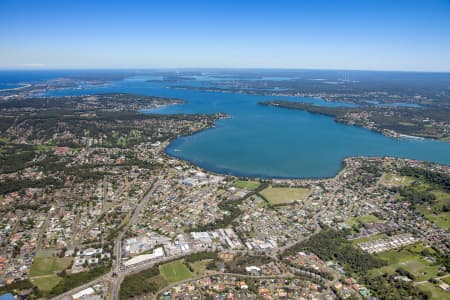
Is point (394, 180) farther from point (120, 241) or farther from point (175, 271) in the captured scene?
point (120, 241)

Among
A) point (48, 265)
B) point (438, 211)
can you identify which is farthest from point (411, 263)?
point (48, 265)

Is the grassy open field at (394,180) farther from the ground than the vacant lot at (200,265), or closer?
farther from the ground

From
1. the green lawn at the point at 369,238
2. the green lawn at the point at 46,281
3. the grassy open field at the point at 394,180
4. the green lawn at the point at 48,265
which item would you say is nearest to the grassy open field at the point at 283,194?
the green lawn at the point at 369,238

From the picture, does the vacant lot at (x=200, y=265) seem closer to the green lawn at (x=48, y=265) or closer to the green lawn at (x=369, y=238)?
the green lawn at (x=48, y=265)

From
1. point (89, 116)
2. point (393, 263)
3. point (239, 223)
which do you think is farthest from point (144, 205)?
point (89, 116)

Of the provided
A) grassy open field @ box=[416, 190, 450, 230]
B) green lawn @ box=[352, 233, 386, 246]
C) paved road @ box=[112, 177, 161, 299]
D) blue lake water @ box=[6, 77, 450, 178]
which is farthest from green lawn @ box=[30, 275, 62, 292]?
grassy open field @ box=[416, 190, 450, 230]

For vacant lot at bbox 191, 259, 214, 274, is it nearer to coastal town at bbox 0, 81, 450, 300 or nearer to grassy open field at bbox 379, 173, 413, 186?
coastal town at bbox 0, 81, 450, 300

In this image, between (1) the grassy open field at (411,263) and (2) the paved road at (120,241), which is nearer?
(2) the paved road at (120,241)
